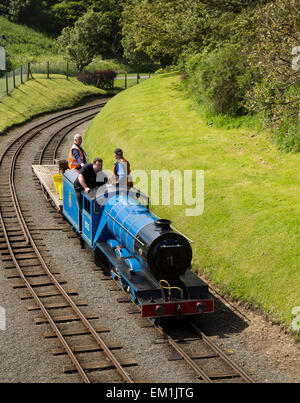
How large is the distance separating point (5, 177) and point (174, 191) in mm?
9880

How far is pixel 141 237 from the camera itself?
11.4 m

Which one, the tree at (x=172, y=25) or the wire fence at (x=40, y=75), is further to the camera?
the wire fence at (x=40, y=75)

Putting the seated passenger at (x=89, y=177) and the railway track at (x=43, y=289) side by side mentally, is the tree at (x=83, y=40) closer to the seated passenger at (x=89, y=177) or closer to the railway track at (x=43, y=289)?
the railway track at (x=43, y=289)

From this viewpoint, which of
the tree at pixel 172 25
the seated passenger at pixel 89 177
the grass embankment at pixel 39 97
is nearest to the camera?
the seated passenger at pixel 89 177

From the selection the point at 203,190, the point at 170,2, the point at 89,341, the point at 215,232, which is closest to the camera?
Result: the point at 89,341

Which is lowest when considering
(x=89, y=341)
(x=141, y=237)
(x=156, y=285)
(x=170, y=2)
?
(x=89, y=341)

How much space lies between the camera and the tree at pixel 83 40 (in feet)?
185

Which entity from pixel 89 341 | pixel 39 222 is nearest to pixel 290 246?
pixel 89 341

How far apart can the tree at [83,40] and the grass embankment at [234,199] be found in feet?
103

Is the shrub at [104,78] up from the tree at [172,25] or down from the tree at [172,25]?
down

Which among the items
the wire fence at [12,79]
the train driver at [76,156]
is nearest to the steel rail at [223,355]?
the train driver at [76,156]

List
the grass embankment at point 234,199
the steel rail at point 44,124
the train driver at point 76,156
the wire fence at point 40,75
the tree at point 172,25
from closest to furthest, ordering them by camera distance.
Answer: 1. the grass embankment at point 234,199
2. the train driver at point 76,156
3. the tree at point 172,25
4. the steel rail at point 44,124
5. the wire fence at point 40,75
